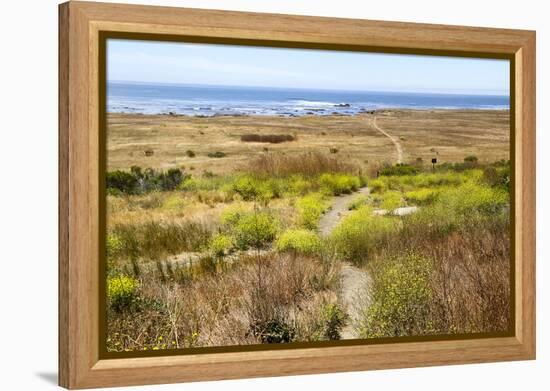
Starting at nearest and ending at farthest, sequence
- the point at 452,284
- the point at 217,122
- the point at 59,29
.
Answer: the point at 59,29 → the point at 217,122 → the point at 452,284

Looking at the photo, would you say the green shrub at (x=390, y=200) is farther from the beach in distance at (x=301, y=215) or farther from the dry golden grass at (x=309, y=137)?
the dry golden grass at (x=309, y=137)

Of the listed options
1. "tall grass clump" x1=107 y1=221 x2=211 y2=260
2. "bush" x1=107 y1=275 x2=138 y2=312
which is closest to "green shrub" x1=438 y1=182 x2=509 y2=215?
"tall grass clump" x1=107 y1=221 x2=211 y2=260

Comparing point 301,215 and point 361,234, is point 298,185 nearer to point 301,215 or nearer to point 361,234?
point 301,215

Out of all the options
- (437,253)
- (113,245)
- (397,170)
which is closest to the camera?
(113,245)

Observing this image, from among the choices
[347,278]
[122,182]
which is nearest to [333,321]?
[347,278]

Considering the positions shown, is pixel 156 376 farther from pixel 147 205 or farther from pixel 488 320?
pixel 488 320

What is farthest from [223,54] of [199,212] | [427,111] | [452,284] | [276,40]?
[452,284]

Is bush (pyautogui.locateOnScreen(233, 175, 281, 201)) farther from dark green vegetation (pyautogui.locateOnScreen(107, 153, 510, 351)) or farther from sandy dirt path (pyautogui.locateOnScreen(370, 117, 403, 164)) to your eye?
sandy dirt path (pyautogui.locateOnScreen(370, 117, 403, 164))
